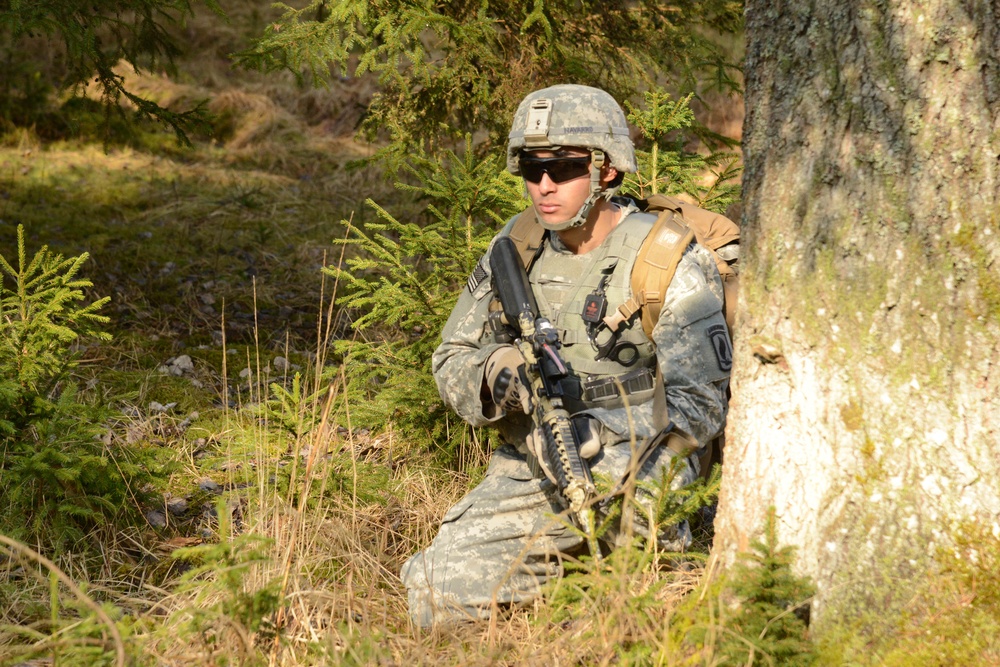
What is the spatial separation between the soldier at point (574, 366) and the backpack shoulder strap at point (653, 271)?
0.15 feet

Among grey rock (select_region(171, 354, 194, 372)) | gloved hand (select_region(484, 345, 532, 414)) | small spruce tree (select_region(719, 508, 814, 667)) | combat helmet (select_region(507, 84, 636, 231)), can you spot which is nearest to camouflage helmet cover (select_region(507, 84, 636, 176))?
combat helmet (select_region(507, 84, 636, 231))

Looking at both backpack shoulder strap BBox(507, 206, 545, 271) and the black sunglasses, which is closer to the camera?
the black sunglasses

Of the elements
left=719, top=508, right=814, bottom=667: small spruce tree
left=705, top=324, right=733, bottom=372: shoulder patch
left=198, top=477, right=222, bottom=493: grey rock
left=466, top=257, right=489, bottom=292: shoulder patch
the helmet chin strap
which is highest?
the helmet chin strap

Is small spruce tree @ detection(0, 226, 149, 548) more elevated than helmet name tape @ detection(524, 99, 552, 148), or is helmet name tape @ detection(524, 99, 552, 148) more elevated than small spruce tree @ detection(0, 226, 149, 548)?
helmet name tape @ detection(524, 99, 552, 148)

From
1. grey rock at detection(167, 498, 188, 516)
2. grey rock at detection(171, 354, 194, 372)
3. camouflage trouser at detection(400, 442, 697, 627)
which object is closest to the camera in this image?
camouflage trouser at detection(400, 442, 697, 627)

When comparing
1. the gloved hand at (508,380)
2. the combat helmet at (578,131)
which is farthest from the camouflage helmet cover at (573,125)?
the gloved hand at (508,380)

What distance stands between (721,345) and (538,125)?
109cm

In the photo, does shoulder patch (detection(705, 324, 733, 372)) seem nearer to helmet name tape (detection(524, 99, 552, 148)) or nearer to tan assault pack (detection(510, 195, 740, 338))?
tan assault pack (detection(510, 195, 740, 338))

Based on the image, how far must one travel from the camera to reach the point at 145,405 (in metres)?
5.20

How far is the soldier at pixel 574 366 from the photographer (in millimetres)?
3266

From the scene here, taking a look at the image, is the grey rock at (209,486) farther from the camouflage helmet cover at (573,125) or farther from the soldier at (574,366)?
the camouflage helmet cover at (573,125)

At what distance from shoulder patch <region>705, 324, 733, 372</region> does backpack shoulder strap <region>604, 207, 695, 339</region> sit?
0.21 m

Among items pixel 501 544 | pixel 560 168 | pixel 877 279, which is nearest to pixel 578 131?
pixel 560 168

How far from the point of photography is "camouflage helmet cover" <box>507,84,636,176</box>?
3.42 m
